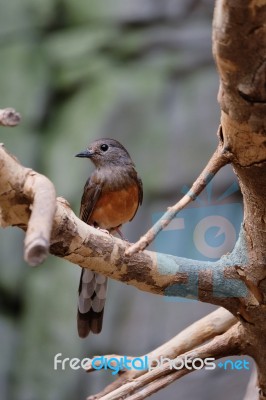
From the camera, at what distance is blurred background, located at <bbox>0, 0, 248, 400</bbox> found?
5605mm

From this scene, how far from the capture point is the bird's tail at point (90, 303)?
3.30 meters

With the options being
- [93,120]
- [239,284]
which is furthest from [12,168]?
[93,120]

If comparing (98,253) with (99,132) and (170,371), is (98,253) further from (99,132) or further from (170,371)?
(99,132)

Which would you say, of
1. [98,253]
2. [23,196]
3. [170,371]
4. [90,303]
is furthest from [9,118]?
[90,303]

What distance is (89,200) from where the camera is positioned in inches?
149

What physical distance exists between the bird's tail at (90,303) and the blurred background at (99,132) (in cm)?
197

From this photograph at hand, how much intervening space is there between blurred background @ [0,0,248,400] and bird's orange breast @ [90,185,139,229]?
4.98 ft

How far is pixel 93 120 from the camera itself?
6.00 meters

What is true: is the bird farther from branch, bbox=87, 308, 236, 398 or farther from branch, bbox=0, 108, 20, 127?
branch, bbox=0, 108, 20, 127

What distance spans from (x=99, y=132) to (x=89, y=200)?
2.19 meters

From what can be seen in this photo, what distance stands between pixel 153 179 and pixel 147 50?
3.90 ft

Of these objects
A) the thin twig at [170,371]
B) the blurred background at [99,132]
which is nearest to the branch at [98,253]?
the thin twig at [170,371]

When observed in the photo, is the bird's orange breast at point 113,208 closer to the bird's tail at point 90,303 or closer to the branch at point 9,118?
the bird's tail at point 90,303

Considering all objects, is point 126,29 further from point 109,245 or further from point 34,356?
point 109,245
